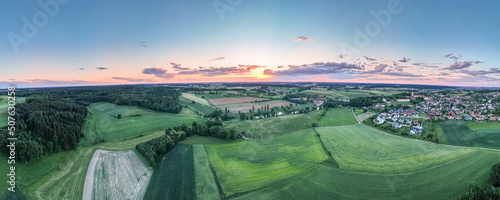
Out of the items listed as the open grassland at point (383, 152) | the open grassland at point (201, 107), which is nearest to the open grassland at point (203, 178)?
the open grassland at point (383, 152)

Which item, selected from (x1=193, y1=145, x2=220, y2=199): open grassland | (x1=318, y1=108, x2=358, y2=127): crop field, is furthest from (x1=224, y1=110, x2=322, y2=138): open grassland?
(x1=193, y1=145, x2=220, y2=199): open grassland

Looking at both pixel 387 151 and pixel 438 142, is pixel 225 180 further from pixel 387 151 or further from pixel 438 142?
pixel 438 142

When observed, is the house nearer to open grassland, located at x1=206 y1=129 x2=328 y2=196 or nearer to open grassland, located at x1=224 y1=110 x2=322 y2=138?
open grassland, located at x1=224 y1=110 x2=322 y2=138

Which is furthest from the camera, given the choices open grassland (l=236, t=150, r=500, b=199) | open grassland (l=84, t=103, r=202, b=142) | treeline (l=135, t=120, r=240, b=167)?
open grassland (l=84, t=103, r=202, b=142)

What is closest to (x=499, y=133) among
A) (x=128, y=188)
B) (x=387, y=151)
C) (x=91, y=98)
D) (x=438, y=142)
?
(x=438, y=142)

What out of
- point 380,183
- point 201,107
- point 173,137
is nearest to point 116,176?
point 173,137
